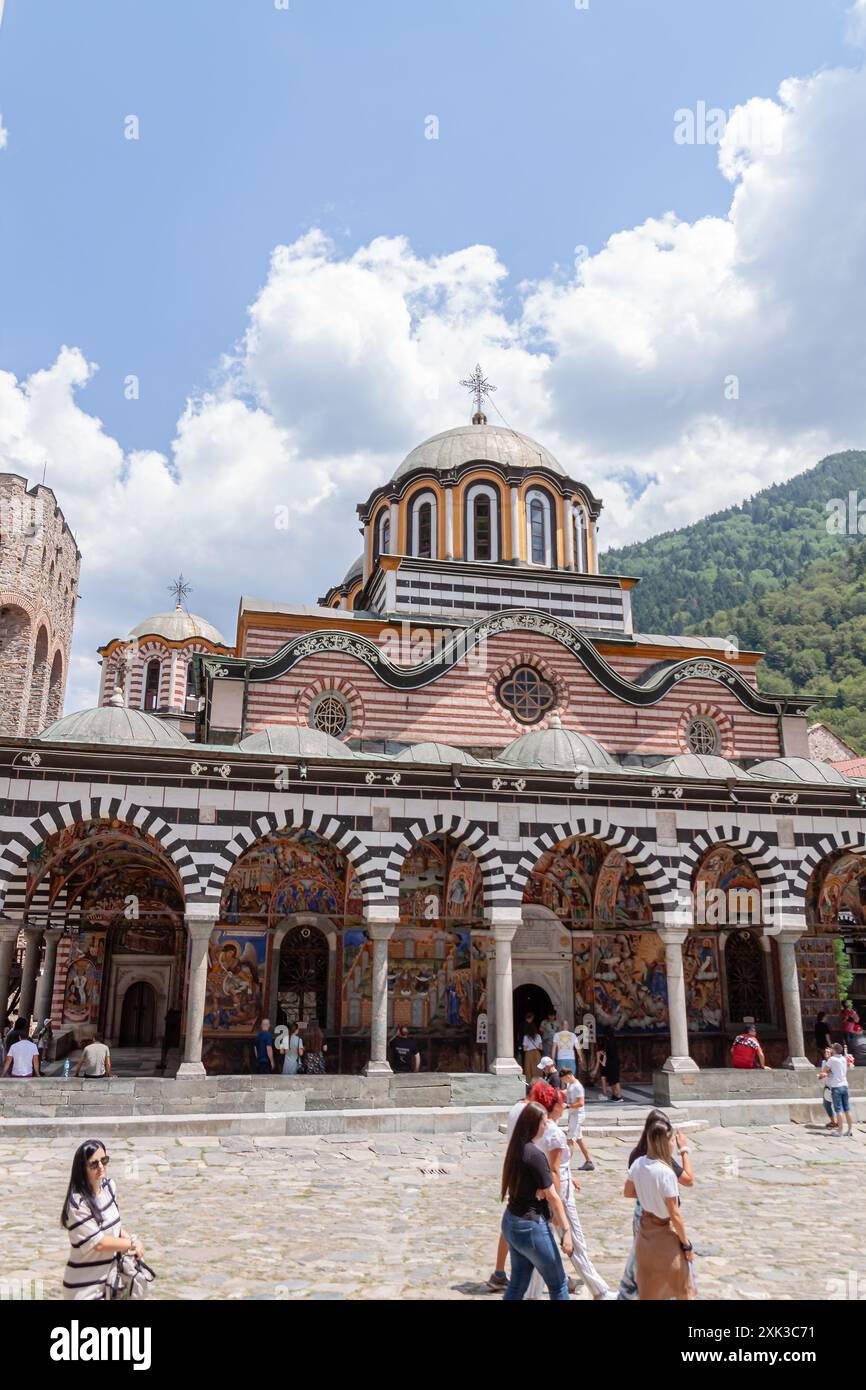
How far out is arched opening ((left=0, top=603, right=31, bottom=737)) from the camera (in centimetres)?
3297

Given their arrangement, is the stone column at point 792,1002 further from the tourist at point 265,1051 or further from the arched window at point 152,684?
the arched window at point 152,684

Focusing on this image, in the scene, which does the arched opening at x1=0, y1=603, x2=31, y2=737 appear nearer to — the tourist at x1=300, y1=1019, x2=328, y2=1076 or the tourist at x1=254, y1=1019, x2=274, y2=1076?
the tourist at x1=300, y1=1019, x2=328, y2=1076

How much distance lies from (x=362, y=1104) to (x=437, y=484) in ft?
51.1

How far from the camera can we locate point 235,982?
16.5 m

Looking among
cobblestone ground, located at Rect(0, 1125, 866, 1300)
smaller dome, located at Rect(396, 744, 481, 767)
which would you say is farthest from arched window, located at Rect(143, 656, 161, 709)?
cobblestone ground, located at Rect(0, 1125, 866, 1300)

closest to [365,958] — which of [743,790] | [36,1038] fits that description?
[36,1038]

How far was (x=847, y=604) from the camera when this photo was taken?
238 feet

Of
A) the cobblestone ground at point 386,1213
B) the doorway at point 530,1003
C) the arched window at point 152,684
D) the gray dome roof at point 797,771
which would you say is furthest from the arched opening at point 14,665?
the gray dome roof at point 797,771

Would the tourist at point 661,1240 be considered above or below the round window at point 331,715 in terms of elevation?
below

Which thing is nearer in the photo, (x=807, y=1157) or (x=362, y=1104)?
(x=807, y=1157)

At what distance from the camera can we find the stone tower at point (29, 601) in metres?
33.4

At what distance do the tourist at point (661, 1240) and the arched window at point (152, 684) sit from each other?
33.5 m

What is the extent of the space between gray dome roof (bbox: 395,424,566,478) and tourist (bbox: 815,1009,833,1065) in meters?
14.2

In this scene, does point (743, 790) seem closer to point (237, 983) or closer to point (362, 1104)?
point (362, 1104)
